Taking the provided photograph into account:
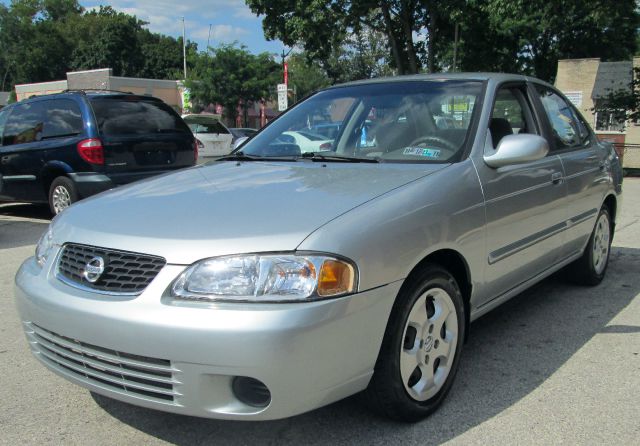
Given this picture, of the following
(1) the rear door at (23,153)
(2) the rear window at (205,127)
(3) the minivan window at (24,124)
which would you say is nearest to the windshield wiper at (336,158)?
(1) the rear door at (23,153)

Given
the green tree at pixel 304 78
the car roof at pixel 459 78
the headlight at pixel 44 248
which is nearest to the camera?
the headlight at pixel 44 248

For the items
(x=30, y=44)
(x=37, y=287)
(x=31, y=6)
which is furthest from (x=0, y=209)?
(x=31, y=6)

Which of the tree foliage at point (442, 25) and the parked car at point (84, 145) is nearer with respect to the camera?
the parked car at point (84, 145)

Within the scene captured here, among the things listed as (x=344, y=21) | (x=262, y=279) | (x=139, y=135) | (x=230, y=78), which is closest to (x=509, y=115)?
(x=262, y=279)

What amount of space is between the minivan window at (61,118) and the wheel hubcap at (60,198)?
71cm

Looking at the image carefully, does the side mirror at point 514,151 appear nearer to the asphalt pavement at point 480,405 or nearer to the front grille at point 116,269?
the asphalt pavement at point 480,405

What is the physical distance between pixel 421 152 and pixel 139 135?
515 cm

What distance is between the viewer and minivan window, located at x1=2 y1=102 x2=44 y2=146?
7.88m

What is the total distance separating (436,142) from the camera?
3.30m

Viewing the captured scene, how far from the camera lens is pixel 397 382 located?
2447mm

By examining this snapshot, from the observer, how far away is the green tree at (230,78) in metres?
38.6

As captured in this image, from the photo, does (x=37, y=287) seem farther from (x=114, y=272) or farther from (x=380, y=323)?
(x=380, y=323)

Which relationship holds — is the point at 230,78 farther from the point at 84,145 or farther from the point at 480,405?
the point at 480,405

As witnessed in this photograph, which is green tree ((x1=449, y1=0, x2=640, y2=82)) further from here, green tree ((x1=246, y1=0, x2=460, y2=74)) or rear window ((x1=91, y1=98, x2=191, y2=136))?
rear window ((x1=91, y1=98, x2=191, y2=136))
